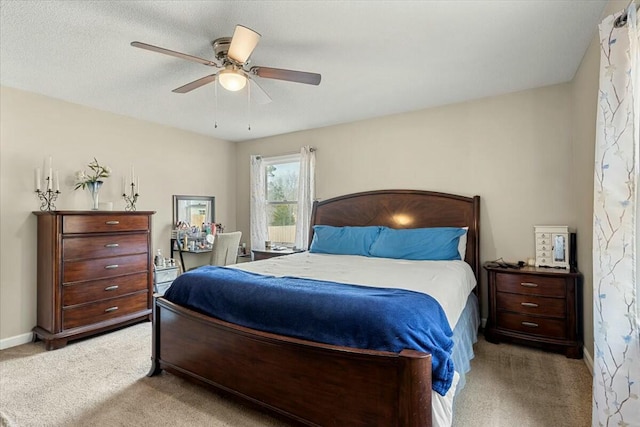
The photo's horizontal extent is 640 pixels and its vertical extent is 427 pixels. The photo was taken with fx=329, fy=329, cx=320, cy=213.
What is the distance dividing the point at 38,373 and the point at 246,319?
1.99 metres

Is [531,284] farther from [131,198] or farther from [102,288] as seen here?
[131,198]

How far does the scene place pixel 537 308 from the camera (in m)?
2.92

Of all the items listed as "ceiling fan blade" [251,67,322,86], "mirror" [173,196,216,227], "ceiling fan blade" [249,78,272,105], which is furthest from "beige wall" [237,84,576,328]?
"mirror" [173,196,216,227]

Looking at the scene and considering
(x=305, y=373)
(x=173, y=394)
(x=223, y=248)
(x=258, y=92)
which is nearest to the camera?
(x=305, y=373)

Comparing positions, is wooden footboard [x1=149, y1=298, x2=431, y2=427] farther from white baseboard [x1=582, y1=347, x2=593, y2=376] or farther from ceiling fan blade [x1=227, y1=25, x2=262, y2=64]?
white baseboard [x1=582, y1=347, x2=593, y2=376]

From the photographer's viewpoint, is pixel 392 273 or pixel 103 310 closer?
pixel 392 273

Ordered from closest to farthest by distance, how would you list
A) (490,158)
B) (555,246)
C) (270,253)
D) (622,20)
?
(622,20)
(555,246)
(490,158)
(270,253)

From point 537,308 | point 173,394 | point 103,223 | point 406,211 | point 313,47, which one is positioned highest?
point 313,47

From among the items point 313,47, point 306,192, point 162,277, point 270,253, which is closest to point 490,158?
point 313,47

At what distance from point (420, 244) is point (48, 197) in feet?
12.8

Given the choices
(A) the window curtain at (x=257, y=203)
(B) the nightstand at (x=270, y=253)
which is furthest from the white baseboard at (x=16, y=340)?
(A) the window curtain at (x=257, y=203)

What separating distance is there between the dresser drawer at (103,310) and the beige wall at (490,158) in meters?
2.86

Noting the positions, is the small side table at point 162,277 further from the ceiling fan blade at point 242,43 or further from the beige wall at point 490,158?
the ceiling fan blade at point 242,43

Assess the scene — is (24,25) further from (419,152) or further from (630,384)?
(630,384)
